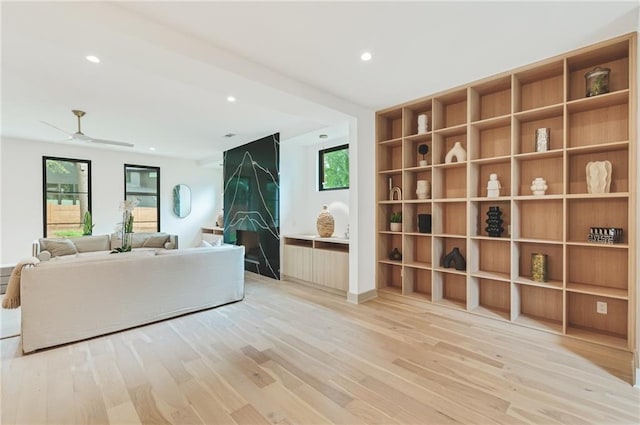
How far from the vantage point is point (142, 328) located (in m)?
3.12

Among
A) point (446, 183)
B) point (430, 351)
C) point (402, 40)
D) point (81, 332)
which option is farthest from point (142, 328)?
point (446, 183)

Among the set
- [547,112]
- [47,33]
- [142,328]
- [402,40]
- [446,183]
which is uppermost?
[402,40]

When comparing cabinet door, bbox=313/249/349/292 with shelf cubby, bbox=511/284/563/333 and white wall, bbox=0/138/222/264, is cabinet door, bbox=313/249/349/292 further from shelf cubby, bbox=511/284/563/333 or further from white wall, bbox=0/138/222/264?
white wall, bbox=0/138/222/264

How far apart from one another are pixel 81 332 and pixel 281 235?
3106mm

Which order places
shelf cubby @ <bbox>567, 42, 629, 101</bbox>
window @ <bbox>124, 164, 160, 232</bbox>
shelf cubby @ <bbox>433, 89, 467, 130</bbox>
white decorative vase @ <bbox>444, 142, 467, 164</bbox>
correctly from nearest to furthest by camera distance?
shelf cubby @ <bbox>567, 42, 629, 101</bbox> → white decorative vase @ <bbox>444, 142, 467, 164</bbox> → shelf cubby @ <bbox>433, 89, 467, 130</bbox> → window @ <bbox>124, 164, 160, 232</bbox>

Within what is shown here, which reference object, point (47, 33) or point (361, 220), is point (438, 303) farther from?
point (47, 33)

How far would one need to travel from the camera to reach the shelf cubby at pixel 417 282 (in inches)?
161

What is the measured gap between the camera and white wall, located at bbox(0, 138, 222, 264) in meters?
5.72

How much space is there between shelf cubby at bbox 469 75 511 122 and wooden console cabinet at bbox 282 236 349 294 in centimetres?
237

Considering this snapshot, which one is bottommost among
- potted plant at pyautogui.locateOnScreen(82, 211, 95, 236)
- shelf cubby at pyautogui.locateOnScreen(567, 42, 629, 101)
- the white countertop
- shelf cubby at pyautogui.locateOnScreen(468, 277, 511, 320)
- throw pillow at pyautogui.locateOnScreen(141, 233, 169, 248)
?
shelf cubby at pyautogui.locateOnScreen(468, 277, 511, 320)

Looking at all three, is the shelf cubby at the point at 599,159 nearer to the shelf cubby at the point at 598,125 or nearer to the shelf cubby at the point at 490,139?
the shelf cubby at the point at 598,125

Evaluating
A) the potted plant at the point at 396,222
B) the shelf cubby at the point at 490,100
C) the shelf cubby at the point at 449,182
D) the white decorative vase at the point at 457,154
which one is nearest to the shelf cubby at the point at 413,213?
the potted plant at the point at 396,222

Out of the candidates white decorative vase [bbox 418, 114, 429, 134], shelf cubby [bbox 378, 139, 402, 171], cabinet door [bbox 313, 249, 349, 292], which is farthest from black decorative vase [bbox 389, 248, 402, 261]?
white decorative vase [bbox 418, 114, 429, 134]

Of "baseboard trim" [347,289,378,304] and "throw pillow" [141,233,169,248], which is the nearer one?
"baseboard trim" [347,289,378,304]
